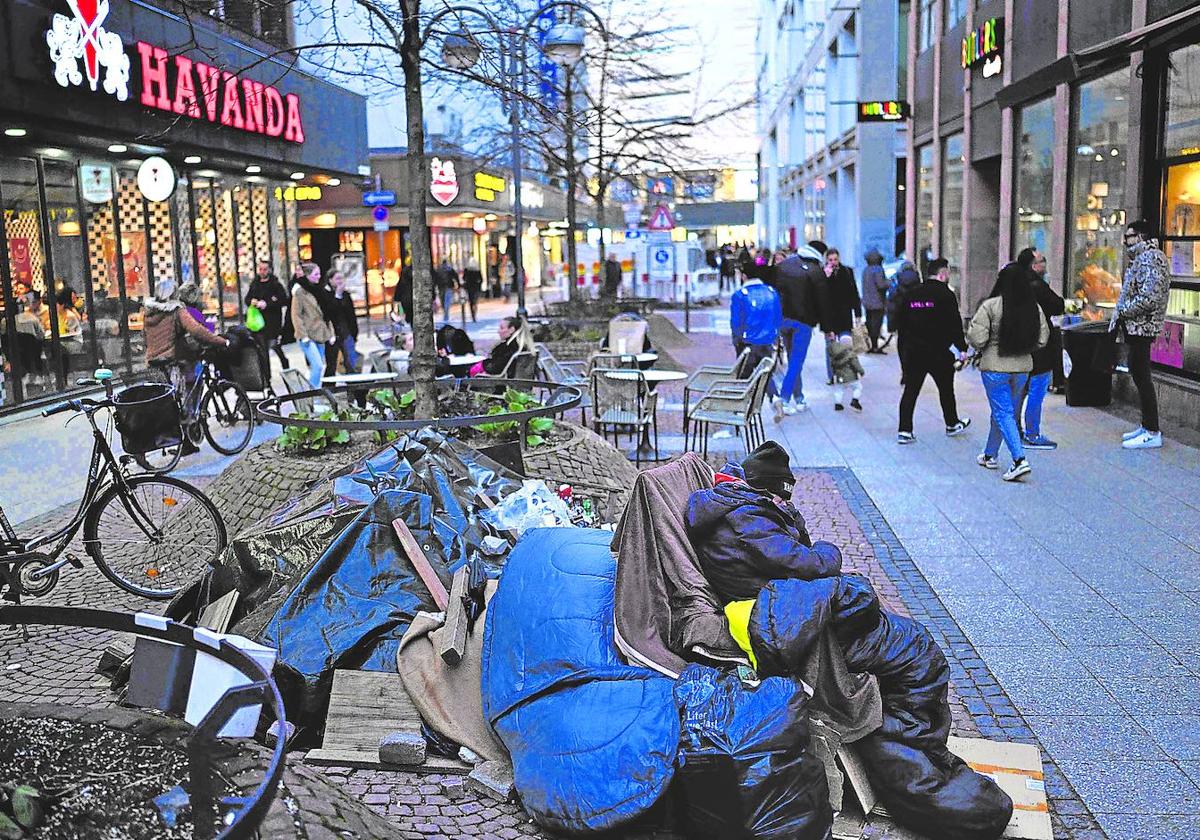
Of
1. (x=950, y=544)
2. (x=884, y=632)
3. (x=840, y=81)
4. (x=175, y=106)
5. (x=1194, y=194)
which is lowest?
(x=950, y=544)

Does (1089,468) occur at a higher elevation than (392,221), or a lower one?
lower

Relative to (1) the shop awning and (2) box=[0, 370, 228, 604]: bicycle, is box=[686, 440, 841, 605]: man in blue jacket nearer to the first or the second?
(2) box=[0, 370, 228, 604]: bicycle

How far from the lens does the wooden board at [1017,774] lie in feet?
14.1

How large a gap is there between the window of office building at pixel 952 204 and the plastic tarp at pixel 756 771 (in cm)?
2069

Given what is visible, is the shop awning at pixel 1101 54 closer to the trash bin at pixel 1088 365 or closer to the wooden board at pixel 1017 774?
the trash bin at pixel 1088 365

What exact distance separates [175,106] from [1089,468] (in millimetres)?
13268

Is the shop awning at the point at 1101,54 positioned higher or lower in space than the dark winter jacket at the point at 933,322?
higher

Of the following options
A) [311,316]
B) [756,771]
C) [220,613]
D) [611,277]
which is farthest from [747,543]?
[611,277]

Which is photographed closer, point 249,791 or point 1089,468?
point 249,791

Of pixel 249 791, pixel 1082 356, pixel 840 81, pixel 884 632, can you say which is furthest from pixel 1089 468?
pixel 840 81

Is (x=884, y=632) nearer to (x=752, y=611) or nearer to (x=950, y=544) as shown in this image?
(x=752, y=611)

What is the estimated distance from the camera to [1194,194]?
41.1 ft

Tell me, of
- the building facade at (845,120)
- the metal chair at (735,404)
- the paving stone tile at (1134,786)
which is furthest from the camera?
the building facade at (845,120)

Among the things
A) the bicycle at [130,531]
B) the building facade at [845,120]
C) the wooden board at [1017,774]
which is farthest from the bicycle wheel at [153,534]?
the building facade at [845,120]
